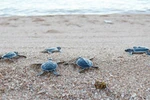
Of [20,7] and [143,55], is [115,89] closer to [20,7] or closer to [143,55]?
[143,55]

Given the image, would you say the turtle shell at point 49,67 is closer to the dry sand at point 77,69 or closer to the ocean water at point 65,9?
the dry sand at point 77,69

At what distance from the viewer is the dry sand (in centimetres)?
283

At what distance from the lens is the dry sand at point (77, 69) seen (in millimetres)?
2832

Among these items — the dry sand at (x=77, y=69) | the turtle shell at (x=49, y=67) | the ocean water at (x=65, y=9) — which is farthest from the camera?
the ocean water at (x=65, y=9)

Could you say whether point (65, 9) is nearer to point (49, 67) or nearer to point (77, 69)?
point (77, 69)

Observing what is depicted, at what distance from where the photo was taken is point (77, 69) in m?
3.35

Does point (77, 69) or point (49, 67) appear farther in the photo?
point (77, 69)

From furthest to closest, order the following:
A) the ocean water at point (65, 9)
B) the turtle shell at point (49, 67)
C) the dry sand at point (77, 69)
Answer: the ocean water at point (65, 9)
the turtle shell at point (49, 67)
the dry sand at point (77, 69)

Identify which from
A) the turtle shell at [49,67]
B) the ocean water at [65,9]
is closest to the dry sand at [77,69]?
the turtle shell at [49,67]

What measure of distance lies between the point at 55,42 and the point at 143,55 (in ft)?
7.57

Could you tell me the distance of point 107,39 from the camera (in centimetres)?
584

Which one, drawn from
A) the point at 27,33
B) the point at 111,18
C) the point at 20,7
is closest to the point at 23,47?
the point at 27,33

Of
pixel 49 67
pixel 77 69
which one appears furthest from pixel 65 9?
pixel 49 67

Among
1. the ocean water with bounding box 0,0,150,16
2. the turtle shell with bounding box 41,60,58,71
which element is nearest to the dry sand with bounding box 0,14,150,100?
the turtle shell with bounding box 41,60,58,71
